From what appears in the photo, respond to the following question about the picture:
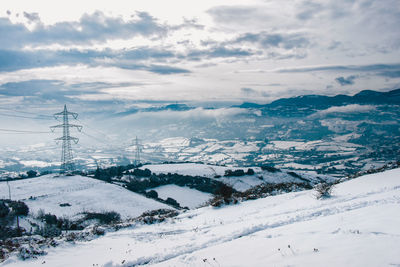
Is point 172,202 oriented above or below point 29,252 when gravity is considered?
below

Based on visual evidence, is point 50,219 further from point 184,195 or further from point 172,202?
point 184,195

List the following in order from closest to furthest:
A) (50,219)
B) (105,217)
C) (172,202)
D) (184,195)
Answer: (50,219) → (105,217) → (172,202) → (184,195)

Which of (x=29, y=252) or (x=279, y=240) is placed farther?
(x=29, y=252)

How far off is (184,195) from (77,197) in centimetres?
2196

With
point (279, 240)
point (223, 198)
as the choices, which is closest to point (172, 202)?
point (223, 198)

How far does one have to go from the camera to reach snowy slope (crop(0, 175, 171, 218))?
133ft

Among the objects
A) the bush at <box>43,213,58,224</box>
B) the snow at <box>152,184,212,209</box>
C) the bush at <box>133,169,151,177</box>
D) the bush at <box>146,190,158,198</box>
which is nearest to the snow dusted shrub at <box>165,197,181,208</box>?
the snow at <box>152,184,212,209</box>

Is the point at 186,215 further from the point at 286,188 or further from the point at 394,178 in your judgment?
the point at 394,178

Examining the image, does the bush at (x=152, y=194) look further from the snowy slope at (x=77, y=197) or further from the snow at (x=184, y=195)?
the snowy slope at (x=77, y=197)

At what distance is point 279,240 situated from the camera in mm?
10734

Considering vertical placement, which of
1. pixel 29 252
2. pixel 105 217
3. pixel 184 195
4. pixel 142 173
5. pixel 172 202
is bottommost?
pixel 184 195

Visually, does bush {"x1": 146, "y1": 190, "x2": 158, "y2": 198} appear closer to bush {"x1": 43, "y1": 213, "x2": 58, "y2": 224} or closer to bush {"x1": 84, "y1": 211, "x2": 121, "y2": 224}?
bush {"x1": 84, "y1": 211, "x2": 121, "y2": 224}

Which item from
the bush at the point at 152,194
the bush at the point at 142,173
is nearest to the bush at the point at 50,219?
the bush at the point at 152,194

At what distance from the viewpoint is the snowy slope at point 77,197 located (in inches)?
1592
